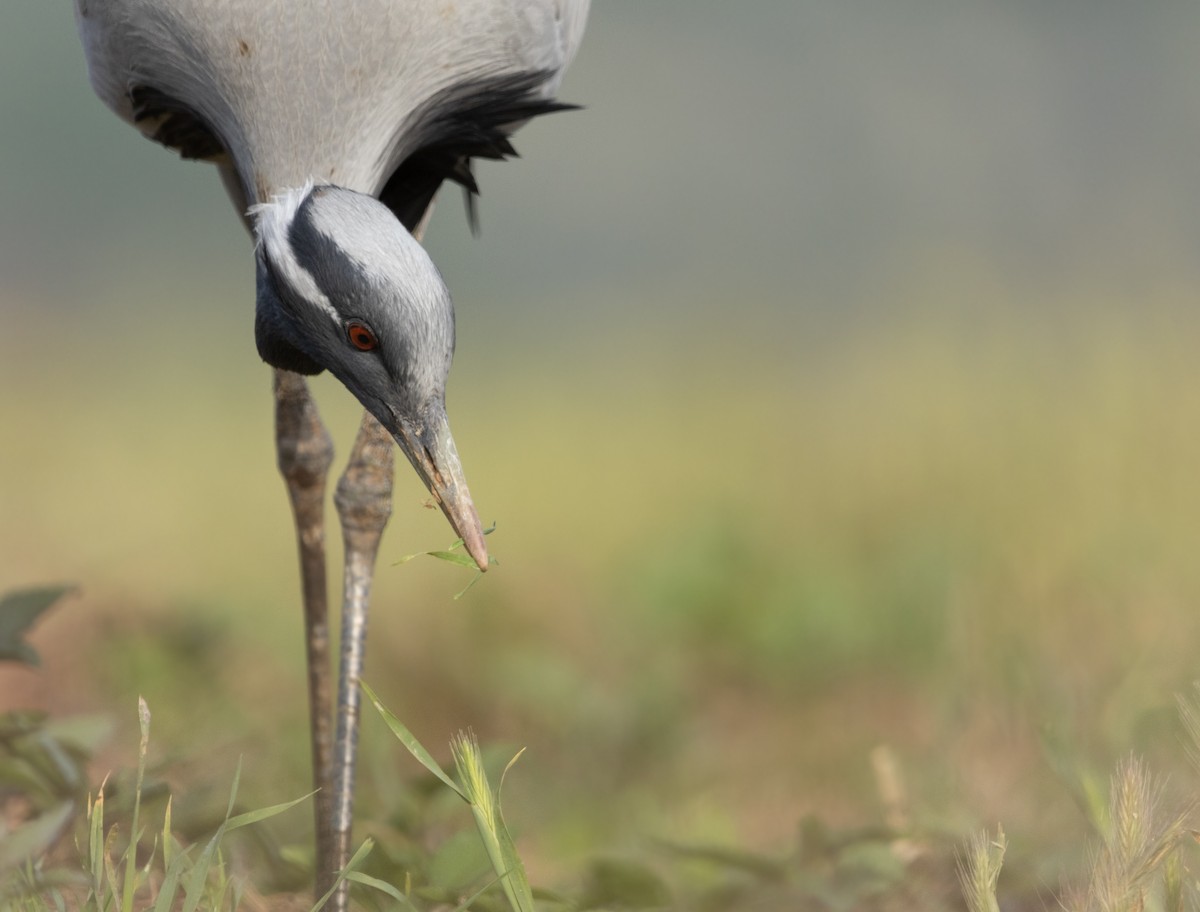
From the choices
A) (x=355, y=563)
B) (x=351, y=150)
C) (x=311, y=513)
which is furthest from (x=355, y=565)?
(x=351, y=150)

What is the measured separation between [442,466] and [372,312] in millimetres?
269

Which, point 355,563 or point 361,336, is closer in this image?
point 361,336

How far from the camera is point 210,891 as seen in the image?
89.6 inches

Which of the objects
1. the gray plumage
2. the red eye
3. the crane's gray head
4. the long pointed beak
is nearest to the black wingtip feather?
the gray plumage

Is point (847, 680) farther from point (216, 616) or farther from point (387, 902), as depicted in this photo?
point (387, 902)

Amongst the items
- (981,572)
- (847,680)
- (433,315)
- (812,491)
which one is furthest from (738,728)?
(433,315)

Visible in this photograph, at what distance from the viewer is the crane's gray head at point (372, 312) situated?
2.42 m

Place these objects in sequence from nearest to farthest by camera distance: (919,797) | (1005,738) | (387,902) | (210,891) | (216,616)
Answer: (210,891), (387,902), (919,797), (1005,738), (216,616)

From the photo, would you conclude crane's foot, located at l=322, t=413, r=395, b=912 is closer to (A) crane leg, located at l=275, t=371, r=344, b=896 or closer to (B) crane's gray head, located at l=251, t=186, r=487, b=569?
(A) crane leg, located at l=275, t=371, r=344, b=896

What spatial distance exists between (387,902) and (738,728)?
7.85ft

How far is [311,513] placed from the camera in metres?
3.41

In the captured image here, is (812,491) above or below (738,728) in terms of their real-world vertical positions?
above

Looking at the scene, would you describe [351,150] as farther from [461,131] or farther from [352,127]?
[461,131]

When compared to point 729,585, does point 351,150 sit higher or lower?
higher
